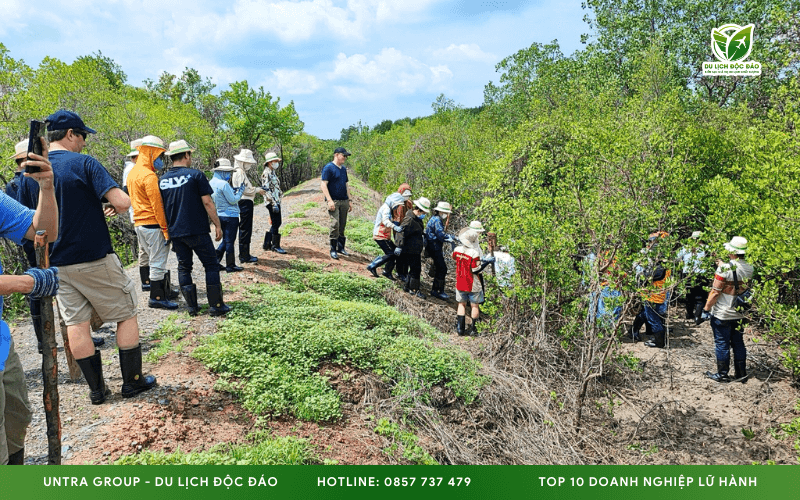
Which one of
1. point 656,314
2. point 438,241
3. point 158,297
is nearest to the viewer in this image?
point 158,297

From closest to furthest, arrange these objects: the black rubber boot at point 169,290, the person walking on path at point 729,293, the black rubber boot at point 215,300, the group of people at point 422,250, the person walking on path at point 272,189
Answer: the black rubber boot at point 215,300, the black rubber boot at point 169,290, the person walking on path at point 729,293, the group of people at point 422,250, the person walking on path at point 272,189

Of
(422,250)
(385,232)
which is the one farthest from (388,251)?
(422,250)

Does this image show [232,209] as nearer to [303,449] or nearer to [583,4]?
[303,449]

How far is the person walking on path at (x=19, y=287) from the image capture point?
2250 millimetres

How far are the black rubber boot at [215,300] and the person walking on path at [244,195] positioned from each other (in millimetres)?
2271

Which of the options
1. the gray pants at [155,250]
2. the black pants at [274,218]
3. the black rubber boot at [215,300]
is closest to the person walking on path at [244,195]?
the black pants at [274,218]

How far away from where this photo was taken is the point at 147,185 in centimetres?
531

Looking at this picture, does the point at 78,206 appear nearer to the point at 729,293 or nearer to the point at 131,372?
the point at 131,372

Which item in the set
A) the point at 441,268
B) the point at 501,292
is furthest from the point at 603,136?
the point at 501,292

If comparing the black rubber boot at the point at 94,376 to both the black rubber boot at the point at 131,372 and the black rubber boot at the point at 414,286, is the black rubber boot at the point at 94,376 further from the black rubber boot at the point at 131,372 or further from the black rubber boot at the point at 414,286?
the black rubber boot at the point at 414,286

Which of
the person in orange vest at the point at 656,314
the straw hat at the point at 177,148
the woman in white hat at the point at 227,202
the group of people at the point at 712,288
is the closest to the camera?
the group of people at the point at 712,288

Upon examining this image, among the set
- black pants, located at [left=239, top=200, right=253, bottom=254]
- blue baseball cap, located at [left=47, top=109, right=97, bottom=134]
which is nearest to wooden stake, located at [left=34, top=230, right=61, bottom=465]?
blue baseball cap, located at [left=47, top=109, right=97, bottom=134]

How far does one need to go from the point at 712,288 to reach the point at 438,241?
4.31 m

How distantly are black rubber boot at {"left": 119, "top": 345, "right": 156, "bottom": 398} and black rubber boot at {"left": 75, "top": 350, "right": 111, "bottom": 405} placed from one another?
0.50ft
